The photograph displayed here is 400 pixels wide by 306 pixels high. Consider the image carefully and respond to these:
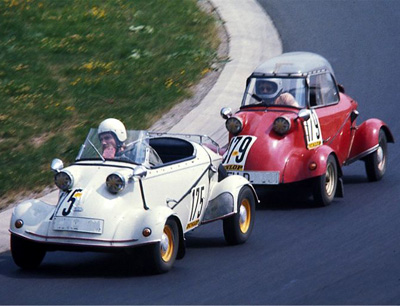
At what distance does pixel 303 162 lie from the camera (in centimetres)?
1294

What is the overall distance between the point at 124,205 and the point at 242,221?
6.31ft

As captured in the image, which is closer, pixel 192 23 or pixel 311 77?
pixel 311 77

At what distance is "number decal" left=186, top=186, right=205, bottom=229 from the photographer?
10750 millimetres

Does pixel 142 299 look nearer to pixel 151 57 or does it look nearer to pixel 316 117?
pixel 316 117

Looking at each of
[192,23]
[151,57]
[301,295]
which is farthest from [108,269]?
[192,23]

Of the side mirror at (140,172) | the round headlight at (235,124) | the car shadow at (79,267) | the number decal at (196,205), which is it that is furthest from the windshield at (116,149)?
the round headlight at (235,124)

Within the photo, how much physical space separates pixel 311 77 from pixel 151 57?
21.6ft

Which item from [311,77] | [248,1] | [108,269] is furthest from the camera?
[248,1]

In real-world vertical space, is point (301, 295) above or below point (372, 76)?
above

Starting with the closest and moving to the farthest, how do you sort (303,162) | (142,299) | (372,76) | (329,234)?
(142,299)
(329,234)
(303,162)
(372,76)

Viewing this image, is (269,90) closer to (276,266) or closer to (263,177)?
(263,177)

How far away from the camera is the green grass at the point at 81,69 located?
15172 millimetres

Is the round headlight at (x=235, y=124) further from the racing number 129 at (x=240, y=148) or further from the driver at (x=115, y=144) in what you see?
the driver at (x=115, y=144)

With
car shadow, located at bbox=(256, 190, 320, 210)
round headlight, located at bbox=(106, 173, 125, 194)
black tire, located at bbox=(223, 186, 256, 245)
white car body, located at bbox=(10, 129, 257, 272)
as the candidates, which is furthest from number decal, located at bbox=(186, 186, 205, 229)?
car shadow, located at bbox=(256, 190, 320, 210)
